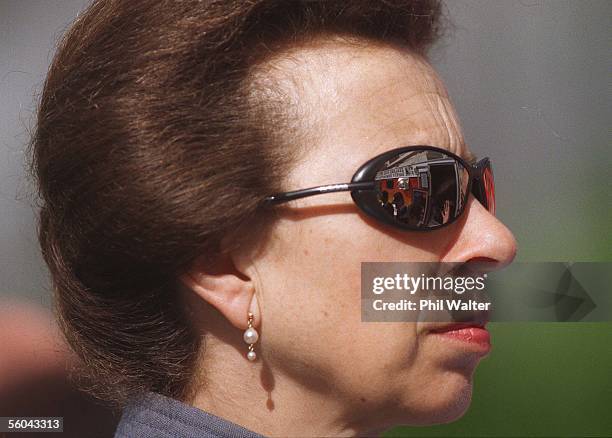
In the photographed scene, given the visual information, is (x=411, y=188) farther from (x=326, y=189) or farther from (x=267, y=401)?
(x=267, y=401)

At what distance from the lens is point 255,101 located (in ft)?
5.19

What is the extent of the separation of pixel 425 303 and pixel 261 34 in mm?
642

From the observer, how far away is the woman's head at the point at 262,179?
1556mm

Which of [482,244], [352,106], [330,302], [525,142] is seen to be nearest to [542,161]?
[525,142]

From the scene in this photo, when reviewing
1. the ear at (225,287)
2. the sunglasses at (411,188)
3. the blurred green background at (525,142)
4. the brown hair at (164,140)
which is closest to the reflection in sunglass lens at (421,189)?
the sunglasses at (411,188)

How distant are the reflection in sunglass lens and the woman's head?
0.04 meters

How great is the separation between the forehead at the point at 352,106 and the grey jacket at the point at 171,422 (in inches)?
20.8

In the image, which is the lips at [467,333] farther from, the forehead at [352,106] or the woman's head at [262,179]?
the forehead at [352,106]

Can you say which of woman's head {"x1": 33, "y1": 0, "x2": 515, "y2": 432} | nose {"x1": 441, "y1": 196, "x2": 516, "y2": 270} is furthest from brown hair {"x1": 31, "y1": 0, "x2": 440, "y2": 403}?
nose {"x1": 441, "y1": 196, "x2": 516, "y2": 270}

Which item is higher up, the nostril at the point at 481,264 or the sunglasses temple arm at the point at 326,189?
the sunglasses temple arm at the point at 326,189

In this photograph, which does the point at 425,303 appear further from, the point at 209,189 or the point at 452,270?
the point at 209,189

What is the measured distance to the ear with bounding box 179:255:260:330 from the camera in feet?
5.23

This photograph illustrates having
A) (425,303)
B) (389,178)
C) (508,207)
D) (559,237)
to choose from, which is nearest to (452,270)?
(425,303)

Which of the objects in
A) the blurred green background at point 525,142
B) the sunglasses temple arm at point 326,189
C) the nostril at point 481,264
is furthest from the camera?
the blurred green background at point 525,142
